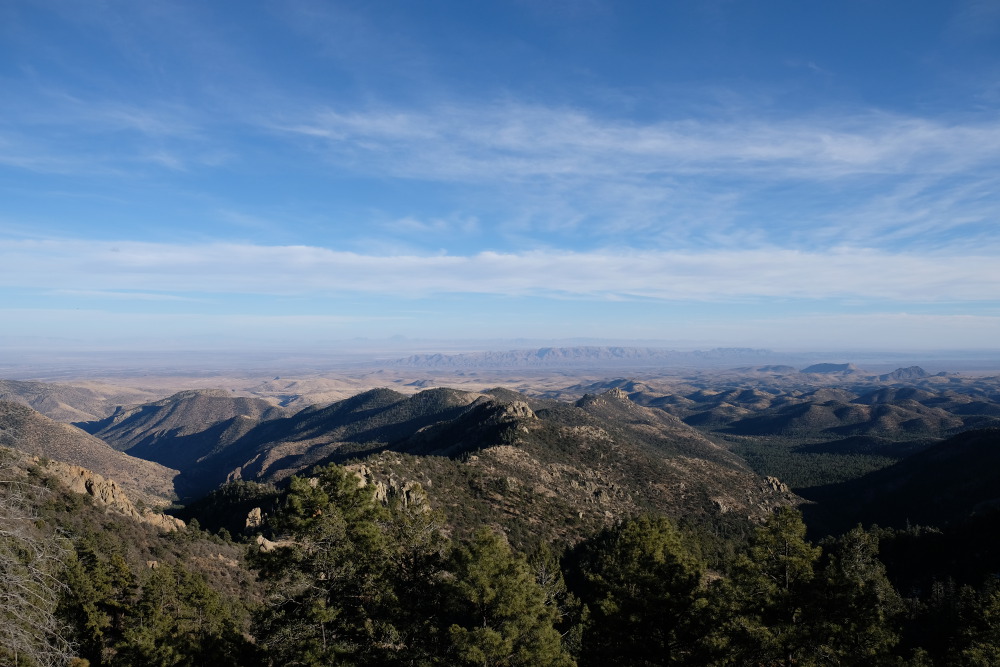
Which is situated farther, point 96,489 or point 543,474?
point 543,474

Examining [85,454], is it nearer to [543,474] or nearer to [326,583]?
[543,474]

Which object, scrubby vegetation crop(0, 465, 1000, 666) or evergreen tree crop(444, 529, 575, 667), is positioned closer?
scrubby vegetation crop(0, 465, 1000, 666)

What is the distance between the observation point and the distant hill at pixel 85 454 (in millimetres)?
104938

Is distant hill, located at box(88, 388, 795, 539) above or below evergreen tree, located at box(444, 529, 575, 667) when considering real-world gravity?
below

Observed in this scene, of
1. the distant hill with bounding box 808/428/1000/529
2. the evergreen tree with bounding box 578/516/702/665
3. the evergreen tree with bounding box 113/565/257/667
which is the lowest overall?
the distant hill with bounding box 808/428/1000/529

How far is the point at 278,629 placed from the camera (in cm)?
1917

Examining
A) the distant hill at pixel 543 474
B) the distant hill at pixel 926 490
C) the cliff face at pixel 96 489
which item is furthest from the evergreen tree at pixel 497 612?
the distant hill at pixel 926 490

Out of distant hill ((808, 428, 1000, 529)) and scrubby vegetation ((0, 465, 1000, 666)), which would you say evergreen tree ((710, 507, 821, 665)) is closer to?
scrubby vegetation ((0, 465, 1000, 666))

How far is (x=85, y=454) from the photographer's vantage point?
114438mm

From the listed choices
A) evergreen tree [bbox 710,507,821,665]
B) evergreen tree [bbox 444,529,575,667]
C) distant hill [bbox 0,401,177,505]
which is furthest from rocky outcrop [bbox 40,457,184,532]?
evergreen tree [bbox 710,507,821,665]

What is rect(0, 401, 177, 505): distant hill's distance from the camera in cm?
10494

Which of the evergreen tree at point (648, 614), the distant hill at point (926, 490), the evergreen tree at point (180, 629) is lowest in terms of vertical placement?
the distant hill at point (926, 490)

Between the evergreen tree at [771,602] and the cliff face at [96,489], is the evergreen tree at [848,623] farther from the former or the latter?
the cliff face at [96,489]

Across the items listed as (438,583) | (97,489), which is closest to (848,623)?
(438,583)
